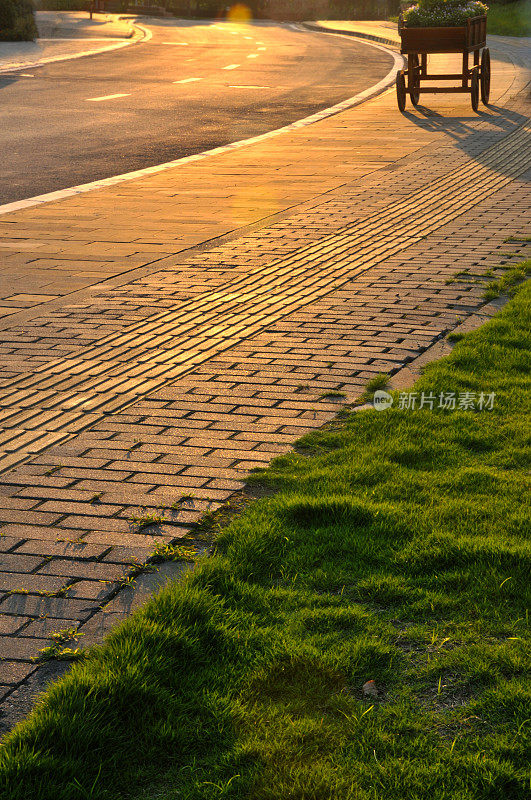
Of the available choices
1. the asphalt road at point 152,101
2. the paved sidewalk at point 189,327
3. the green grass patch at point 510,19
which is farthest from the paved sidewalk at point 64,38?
the paved sidewalk at point 189,327

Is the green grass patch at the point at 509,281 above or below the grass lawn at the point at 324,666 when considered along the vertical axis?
below

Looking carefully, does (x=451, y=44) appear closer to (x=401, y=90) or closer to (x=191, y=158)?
(x=401, y=90)

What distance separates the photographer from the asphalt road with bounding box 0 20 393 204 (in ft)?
46.6

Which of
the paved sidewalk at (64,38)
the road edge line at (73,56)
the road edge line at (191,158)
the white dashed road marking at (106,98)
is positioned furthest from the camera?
the paved sidewalk at (64,38)

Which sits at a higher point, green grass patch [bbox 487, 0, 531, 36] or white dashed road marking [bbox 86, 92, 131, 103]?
green grass patch [bbox 487, 0, 531, 36]

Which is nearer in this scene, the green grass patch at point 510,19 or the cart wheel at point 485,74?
the cart wheel at point 485,74

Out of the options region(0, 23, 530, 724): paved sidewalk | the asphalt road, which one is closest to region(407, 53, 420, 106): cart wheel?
the asphalt road

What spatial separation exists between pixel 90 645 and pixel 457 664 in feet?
3.78

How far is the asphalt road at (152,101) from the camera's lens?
46.6 ft

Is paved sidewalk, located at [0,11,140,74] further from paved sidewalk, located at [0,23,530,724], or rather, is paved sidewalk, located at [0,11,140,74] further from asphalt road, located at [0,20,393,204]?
paved sidewalk, located at [0,23,530,724]

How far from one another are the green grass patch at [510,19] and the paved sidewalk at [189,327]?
33.0 m

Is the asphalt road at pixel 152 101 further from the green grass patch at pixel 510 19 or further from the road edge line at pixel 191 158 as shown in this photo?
the green grass patch at pixel 510 19

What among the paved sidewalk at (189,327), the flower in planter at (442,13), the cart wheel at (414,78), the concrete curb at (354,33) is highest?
the flower in planter at (442,13)

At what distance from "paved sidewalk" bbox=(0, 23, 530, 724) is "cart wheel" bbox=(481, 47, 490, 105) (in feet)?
14.2
